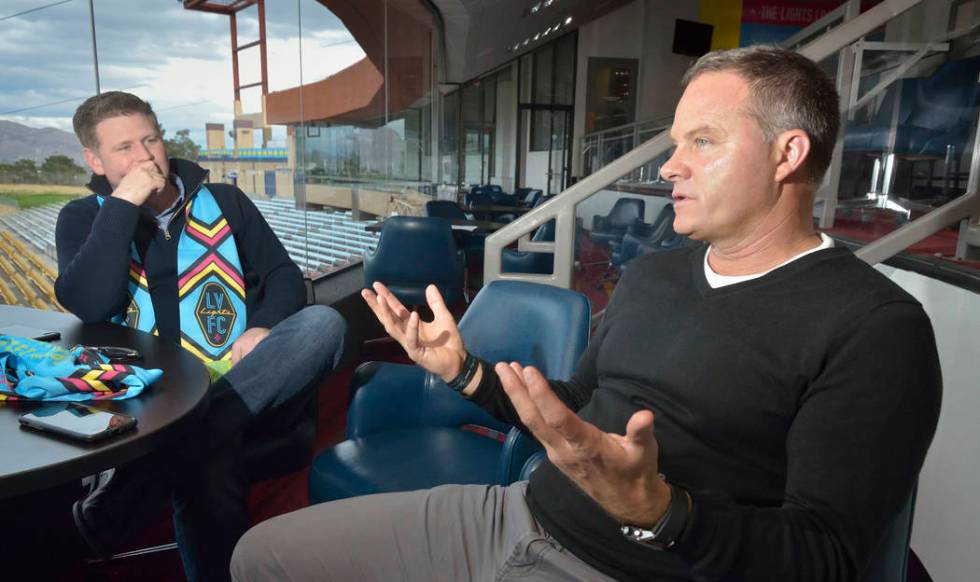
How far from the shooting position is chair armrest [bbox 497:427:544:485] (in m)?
1.50

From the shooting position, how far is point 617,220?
326cm

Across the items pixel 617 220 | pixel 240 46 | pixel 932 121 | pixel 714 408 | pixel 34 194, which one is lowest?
pixel 714 408

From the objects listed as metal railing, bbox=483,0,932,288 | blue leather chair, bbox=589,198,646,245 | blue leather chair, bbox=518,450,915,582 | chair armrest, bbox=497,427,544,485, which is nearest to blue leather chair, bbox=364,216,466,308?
metal railing, bbox=483,0,932,288

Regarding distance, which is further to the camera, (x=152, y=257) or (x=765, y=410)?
(x=152, y=257)

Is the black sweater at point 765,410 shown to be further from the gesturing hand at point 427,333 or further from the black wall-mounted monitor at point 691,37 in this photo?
the black wall-mounted monitor at point 691,37

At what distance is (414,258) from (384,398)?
7.37ft

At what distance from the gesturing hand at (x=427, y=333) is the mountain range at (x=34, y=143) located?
5.26ft

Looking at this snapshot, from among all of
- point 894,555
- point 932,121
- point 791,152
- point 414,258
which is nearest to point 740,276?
point 791,152

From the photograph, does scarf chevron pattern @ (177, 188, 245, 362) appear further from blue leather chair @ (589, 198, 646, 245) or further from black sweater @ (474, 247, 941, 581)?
blue leather chair @ (589, 198, 646, 245)

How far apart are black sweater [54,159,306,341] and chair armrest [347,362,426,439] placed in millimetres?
384

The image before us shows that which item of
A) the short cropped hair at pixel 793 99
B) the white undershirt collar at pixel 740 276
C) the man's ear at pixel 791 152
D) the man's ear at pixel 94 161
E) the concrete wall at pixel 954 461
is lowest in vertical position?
the concrete wall at pixel 954 461

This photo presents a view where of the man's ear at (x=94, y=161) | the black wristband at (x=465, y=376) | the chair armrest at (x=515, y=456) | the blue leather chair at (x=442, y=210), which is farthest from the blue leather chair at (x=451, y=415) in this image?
the blue leather chair at (x=442, y=210)

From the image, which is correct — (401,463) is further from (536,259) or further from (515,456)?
(536,259)

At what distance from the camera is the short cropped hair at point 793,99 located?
1.07 metres
